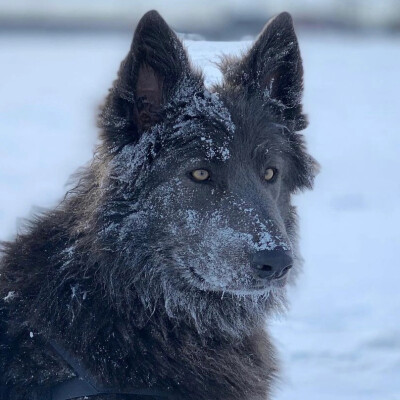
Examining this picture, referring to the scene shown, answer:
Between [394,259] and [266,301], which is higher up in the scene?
[394,259]

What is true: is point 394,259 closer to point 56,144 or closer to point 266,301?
point 266,301

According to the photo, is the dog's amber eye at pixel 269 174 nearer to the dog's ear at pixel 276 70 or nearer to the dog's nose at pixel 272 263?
the dog's ear at pixel 276 70

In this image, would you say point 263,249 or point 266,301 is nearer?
point 263,249

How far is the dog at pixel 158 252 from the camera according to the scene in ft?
11.9

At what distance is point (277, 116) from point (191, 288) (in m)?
1.17

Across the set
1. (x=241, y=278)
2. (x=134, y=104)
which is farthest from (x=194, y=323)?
(x=134, y=104)

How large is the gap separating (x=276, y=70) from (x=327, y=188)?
737cm

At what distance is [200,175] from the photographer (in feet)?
12.8

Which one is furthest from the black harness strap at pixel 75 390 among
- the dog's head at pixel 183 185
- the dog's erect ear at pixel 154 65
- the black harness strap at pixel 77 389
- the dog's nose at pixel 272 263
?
the dog's erect ear at pixel 154 65

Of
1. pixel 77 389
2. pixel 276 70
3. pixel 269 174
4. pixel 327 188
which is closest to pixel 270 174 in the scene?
pixel 269 174

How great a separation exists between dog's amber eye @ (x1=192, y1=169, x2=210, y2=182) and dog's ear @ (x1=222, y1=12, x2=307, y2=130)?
0.62 m

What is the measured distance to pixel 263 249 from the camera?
11.8 feet

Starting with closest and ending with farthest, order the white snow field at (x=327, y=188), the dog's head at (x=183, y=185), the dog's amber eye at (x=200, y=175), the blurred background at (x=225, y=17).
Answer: the dog's head at (x=183, y=185), the dog's amber eye at (x=200, y=175), the white snow field at (x=327, y=188), the blurred background at (x=225, y=17)

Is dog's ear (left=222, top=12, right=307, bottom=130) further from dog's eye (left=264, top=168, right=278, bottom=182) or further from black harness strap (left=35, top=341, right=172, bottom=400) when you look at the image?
black harness strap (left=35, top=341, right=172, bottom=400)
